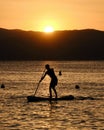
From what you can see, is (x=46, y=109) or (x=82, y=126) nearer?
(x=82, y=126)

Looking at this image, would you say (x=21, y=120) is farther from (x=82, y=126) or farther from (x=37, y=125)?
(x=82, y=126)

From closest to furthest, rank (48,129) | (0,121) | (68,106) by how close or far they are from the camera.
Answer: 1. (48,129)
2. (0,121)
3. (68,106)

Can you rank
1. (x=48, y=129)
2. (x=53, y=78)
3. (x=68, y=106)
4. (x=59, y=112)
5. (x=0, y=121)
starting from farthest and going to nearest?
(x=53, y=78) → (x=68, y=106) → (x=59, y=112) → (x=0, y=121) → (x=48, y=129)

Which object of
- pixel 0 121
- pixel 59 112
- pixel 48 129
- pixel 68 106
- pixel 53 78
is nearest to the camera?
pixel 48 129

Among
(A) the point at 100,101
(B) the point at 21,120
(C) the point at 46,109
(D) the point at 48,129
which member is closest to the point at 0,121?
(B) the point at 21,120

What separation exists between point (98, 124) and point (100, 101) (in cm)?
1120

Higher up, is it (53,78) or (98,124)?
(53,78)

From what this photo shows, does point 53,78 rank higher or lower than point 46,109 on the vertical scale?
higher

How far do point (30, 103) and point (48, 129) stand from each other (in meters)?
11.2

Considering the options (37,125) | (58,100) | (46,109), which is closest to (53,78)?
(58,100)

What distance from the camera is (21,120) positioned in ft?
81.8

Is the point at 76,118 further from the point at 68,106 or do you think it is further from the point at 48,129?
the point at 68,106

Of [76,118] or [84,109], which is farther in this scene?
[84,109]

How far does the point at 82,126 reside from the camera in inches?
905
